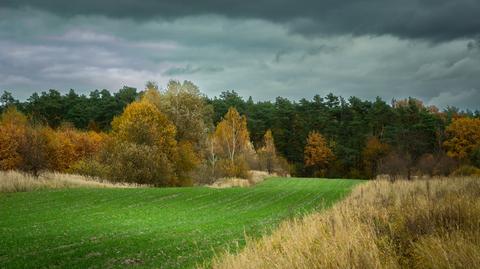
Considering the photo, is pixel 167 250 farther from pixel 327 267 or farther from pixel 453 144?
pixel 453 144

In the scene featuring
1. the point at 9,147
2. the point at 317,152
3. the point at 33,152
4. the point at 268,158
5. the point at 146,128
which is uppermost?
the point at 146,128

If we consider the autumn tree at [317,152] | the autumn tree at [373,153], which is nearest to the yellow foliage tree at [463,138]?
the autumn tree at [373,153]

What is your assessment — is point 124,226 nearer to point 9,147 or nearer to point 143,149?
point 143,149

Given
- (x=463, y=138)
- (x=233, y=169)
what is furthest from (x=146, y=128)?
(x=463, y=138)

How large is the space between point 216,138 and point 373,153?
4596 centimetres

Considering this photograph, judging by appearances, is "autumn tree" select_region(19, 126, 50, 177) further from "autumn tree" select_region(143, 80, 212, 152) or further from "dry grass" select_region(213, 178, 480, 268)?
"dry grass" select_region(213, 178, 480, 268)

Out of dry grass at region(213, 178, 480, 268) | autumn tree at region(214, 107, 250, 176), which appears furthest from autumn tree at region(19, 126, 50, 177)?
dry grass at region(213, 178, 480, 268)

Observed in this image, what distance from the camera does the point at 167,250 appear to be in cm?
1652

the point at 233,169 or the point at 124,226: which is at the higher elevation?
the point at 233,169

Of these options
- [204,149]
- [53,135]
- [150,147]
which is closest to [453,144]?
[204,149]

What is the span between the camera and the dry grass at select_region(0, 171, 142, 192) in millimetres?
36500

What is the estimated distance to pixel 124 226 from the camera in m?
21.8

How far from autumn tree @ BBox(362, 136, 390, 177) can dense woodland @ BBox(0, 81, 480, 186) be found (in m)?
0.23

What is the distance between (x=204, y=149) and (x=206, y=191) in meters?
30.3
